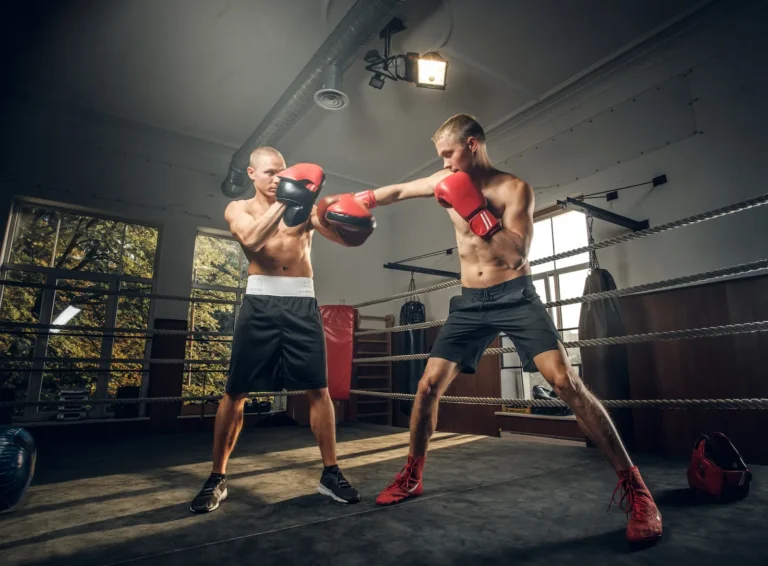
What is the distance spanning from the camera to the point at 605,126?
14.1ft

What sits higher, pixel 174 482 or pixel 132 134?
pixel 132 134

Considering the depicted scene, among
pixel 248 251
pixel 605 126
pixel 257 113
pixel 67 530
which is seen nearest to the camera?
pixel 67 530

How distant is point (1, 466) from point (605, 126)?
16.4 feet

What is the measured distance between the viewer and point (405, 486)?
158 centimetres

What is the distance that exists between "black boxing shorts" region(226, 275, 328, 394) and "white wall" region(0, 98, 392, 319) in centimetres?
353

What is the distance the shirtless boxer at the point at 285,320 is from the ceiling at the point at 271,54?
246cm

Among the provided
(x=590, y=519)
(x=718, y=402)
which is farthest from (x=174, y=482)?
(x=718, y=402)

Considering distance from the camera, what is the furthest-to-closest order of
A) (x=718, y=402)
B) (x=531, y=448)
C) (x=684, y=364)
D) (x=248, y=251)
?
(x=684, y=364) < (x=531, y=448) < (x=248, y=251) < (x=718, y=402)

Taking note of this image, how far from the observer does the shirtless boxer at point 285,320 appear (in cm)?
173

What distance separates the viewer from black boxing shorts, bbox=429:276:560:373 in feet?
4.86

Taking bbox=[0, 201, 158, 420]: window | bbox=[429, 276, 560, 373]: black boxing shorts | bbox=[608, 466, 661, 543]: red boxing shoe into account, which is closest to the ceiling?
bbox=[0, 201, 158, 420]: window

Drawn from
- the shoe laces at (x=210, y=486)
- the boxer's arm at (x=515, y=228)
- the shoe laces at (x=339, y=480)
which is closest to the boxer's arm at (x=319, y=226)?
the boxer's arm at (x=515, y=228)

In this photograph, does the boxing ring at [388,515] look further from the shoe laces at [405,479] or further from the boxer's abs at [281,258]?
the boxer's abs at [281,258]

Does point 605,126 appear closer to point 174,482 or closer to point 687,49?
point 687,49
